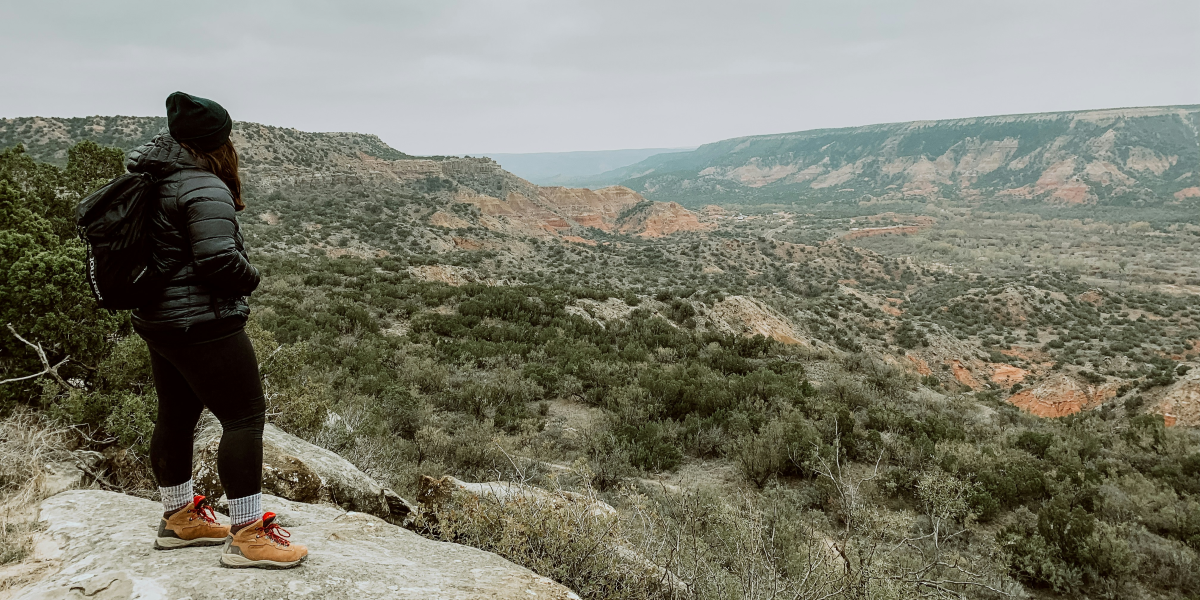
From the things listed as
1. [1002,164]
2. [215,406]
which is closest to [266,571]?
[215,406]

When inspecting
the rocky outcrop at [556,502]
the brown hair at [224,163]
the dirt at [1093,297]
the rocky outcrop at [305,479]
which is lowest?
the dirt at [1093,297]

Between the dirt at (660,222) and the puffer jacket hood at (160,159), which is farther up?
the puffer jacket hood at (160,159)

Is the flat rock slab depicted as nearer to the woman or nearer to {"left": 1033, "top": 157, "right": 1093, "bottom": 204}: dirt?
the woman

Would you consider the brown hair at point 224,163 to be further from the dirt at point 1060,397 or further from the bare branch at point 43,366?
the dirt at point 1060,397

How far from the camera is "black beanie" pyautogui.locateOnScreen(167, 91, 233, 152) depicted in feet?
6.23

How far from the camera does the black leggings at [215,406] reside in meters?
1.92

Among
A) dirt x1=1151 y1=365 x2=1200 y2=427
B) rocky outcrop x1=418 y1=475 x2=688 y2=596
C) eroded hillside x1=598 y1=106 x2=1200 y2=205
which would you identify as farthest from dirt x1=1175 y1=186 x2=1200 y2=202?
rocky outcrop x1=418 y1=475 x2=688 y2=596

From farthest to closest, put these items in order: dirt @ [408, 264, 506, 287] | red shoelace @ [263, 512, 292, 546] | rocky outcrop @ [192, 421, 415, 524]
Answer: dirt @ [408, 264, 506, 287], rocky outcrop @ [192, 421, 415, 524], red shoelace @ [263, 512, 292, 546]

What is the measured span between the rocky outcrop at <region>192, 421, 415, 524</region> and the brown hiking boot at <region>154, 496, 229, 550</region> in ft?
2.89

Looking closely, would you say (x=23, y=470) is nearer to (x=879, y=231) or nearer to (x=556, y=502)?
(x=556, y=502)

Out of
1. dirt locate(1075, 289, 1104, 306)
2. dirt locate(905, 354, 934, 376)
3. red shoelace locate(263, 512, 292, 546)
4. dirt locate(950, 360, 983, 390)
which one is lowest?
dirt locate(1075, 289, 1104, 306)

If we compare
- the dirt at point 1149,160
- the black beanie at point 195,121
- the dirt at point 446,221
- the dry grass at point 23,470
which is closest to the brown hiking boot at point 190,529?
the dry grass at point 23,470

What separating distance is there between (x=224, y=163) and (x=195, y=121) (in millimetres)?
205

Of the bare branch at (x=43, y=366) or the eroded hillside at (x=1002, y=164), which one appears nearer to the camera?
the bare branch at (x=43, y=366)
